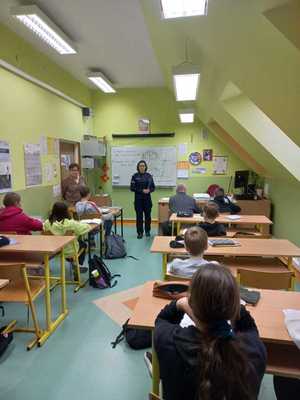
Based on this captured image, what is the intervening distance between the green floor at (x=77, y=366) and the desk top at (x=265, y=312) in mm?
791

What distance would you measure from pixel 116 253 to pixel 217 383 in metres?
4.03

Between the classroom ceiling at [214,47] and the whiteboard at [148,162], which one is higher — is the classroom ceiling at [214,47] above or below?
above

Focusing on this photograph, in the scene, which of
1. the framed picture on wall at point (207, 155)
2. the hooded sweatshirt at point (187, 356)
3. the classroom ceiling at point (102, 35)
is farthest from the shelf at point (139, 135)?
the hooded sweatshirt at point (187, 356)

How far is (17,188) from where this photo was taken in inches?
170

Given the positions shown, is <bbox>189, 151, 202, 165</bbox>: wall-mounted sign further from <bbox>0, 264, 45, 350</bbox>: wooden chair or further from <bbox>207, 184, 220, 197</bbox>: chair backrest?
<bbox>0, 264, 45, 350</bbox>: wooden chair

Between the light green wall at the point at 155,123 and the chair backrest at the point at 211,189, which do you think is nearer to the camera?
the chair backrest at the point at 211,189

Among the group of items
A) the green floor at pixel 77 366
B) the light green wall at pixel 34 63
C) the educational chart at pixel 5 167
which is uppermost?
the light green wall at pixel 34 63

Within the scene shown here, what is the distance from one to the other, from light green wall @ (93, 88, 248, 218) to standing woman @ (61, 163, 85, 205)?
2.14 metres

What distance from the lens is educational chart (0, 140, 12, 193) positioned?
3893mm

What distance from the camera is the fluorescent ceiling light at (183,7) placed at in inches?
81.9

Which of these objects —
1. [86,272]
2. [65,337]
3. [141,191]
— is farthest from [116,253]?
[65,337]

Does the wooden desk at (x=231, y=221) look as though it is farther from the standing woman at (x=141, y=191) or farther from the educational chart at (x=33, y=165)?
the educational chart at (x=33, y=165)

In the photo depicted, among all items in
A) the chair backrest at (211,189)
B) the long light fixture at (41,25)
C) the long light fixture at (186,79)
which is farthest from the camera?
the chair backrest at (211,189)

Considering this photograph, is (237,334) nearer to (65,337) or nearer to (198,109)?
(65,337)
